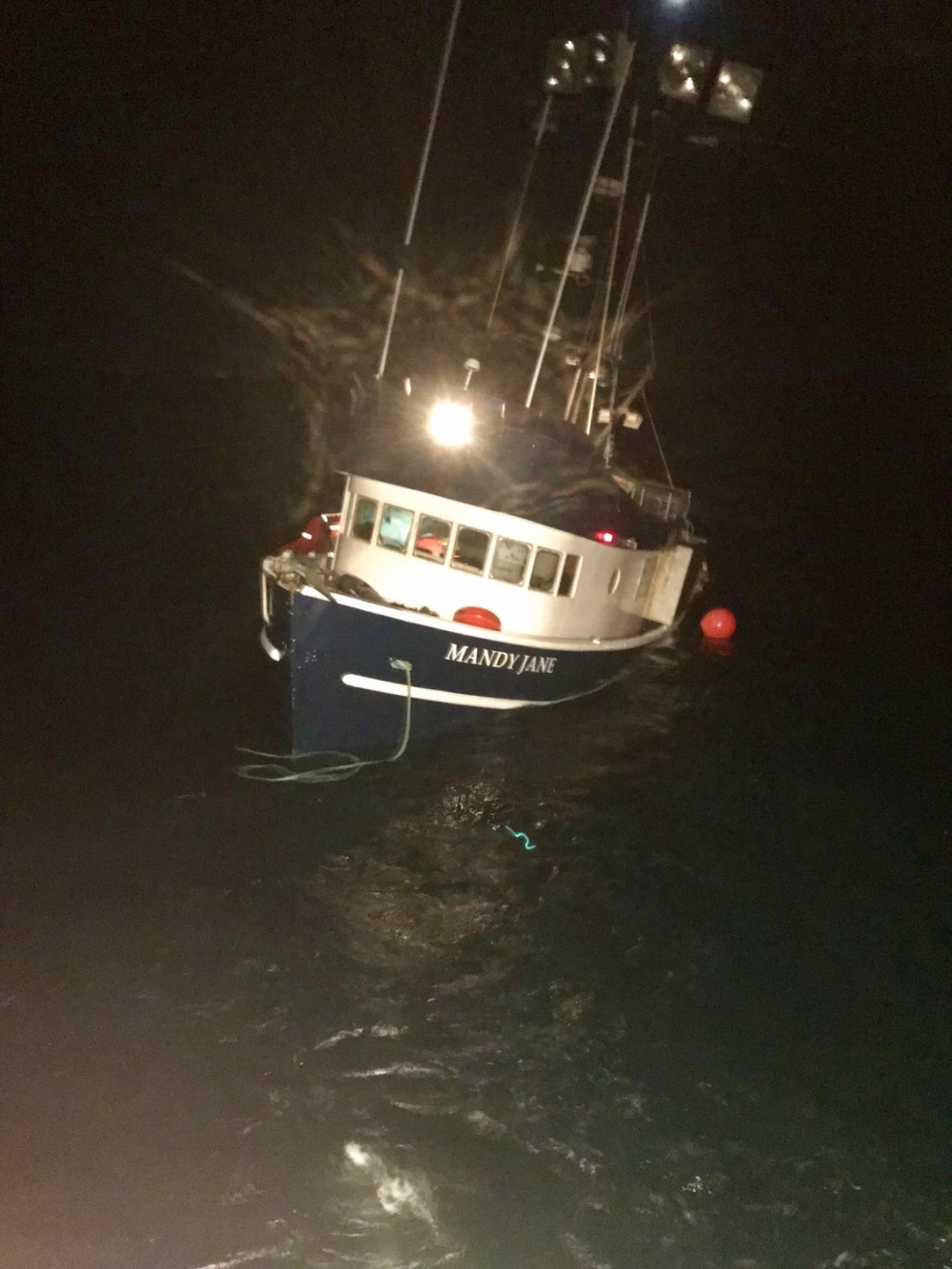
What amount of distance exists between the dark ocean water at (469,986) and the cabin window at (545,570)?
2.09m

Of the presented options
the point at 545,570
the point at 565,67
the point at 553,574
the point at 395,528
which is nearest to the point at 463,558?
the point at 395,528

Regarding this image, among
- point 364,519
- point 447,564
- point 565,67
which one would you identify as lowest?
point 447,564

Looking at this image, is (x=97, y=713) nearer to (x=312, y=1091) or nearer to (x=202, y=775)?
(x=202, y=775)

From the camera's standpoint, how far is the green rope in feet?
33.3

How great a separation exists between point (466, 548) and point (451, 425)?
1505 mm

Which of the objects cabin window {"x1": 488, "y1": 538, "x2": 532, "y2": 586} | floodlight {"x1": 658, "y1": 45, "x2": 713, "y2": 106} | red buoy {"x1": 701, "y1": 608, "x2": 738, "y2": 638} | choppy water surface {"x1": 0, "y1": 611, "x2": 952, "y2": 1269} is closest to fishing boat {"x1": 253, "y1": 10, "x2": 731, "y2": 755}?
cabin window {"x1": 488, "y1": 538, "x2": 532, "y2": 586}

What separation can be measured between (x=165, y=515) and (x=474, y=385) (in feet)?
56.1

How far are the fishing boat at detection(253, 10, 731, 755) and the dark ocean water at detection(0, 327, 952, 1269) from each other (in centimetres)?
95

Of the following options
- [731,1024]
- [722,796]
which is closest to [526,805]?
[722,796]

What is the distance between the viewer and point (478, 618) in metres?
10.5

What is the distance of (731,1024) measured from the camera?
7379 mm

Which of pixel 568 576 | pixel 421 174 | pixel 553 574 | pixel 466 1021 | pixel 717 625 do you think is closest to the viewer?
pixel 466 1021

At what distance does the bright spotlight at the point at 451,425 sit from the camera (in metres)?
10.6

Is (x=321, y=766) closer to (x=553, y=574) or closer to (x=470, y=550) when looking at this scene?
(x=470, y=550)
